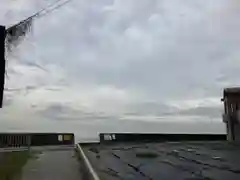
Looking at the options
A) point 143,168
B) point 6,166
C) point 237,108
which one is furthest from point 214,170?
point 237,108

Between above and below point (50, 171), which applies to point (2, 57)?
above

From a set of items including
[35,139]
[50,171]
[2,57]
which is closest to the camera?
[2,57]

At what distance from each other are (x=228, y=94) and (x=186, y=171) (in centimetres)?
1460

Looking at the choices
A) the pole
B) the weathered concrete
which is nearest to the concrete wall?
the weathered concrete

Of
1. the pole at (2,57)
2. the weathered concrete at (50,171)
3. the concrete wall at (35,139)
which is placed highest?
the pole at (2,57)

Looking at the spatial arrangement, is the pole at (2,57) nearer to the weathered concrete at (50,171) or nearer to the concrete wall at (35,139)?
the weathered concrete at (50,171)

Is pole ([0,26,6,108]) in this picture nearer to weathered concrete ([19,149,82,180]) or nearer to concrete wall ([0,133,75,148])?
weathered concrete ([19,149,82,180])

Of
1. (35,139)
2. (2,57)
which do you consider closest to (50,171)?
(2,57)

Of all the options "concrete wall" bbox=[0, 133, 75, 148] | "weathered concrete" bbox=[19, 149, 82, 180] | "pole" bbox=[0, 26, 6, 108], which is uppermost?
"pole" bbox=[0, 26, 6, 108]

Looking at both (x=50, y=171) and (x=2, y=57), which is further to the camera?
(x=50, y=171)

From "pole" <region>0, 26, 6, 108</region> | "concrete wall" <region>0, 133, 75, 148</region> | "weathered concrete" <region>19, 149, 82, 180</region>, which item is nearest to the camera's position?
"weathered concrete" <region>19, 149, 82, 180</region>

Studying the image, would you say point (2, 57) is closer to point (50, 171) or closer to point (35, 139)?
point (50, 171)

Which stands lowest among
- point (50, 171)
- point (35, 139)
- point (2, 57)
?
point (50, 171)

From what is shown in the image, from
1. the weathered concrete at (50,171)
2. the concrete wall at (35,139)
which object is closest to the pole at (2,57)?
the weathered concrete at (50,171)
